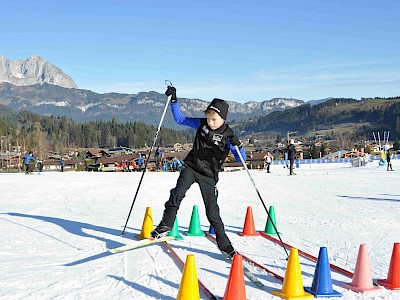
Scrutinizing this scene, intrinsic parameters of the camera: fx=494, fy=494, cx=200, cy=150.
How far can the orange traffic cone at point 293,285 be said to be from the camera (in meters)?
4.39

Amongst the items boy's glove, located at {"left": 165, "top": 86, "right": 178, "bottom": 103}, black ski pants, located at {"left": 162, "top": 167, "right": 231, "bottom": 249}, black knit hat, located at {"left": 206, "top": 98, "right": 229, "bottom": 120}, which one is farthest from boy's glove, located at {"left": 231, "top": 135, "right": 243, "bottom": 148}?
boy's glove, located at {"left": 165, "top": 86, "right": 178, "bottom": 103}

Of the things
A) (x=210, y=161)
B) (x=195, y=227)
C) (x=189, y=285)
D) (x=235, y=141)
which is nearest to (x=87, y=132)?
(x=195, y=227)

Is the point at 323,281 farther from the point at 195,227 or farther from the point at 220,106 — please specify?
the point at 195,227

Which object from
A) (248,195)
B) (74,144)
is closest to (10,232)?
(248,195)

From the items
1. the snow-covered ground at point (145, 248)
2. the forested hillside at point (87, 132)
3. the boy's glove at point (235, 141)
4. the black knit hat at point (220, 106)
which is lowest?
the snow-covered ground at point (145, 248)

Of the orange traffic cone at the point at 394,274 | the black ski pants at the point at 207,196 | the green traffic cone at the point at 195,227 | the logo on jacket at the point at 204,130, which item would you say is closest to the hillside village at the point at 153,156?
the green traffic cone at the point at 195,227

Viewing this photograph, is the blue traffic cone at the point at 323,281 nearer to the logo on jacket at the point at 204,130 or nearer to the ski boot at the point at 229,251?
the ski boot at the point at 229,251

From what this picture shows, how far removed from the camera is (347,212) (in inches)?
427

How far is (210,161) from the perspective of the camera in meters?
6.01

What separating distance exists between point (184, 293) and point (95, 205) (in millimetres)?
8671

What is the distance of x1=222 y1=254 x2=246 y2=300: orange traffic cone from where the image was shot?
4121mm

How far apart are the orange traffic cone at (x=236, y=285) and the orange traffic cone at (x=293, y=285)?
0.50m

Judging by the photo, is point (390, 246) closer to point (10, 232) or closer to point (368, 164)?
point (10, 232)

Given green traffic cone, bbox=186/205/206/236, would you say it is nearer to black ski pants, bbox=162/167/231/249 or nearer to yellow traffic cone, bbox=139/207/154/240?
yellow traffic cone, bbox=139/207/154/240
